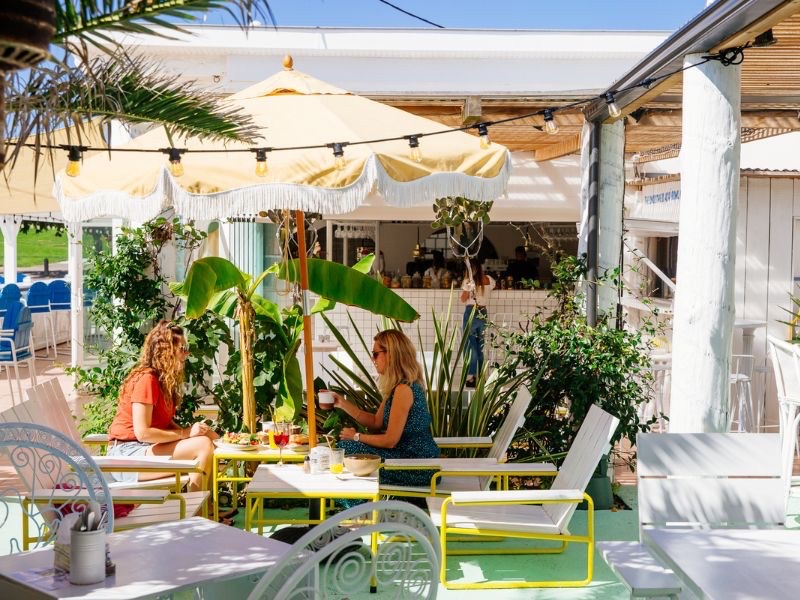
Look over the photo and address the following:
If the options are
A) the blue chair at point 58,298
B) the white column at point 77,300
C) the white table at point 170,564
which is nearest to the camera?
the white table at point 170,564

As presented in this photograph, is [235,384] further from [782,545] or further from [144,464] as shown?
[782,545]

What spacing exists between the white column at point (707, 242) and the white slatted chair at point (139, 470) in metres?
2.88

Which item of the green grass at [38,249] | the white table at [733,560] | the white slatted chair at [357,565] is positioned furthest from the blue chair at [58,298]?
the green grass at [38,249]

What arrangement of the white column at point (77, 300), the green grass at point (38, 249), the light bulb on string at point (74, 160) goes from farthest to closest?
the green grass at point (38, 249) → the white column at point (77, 300) → the light bulb on string at point (74, 160)

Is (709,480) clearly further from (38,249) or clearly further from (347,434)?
(38,249)

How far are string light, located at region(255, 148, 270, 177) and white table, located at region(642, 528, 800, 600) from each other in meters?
2.70

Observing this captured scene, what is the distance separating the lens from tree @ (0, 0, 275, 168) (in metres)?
2.43

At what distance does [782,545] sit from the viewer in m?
4.07

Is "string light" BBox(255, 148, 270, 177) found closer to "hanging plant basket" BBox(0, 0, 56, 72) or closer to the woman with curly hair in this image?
the woman with curly hair

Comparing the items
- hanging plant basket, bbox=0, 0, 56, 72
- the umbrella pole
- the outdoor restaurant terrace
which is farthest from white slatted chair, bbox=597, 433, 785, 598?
hanging plant basket, bbox=0, 0, 56, 72

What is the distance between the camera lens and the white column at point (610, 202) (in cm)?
793

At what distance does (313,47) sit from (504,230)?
5525 mm

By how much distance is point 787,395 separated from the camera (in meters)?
7.39

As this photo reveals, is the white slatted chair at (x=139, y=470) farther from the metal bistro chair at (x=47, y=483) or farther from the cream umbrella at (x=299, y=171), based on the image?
the cream umbrella at (x=299, y=171)
